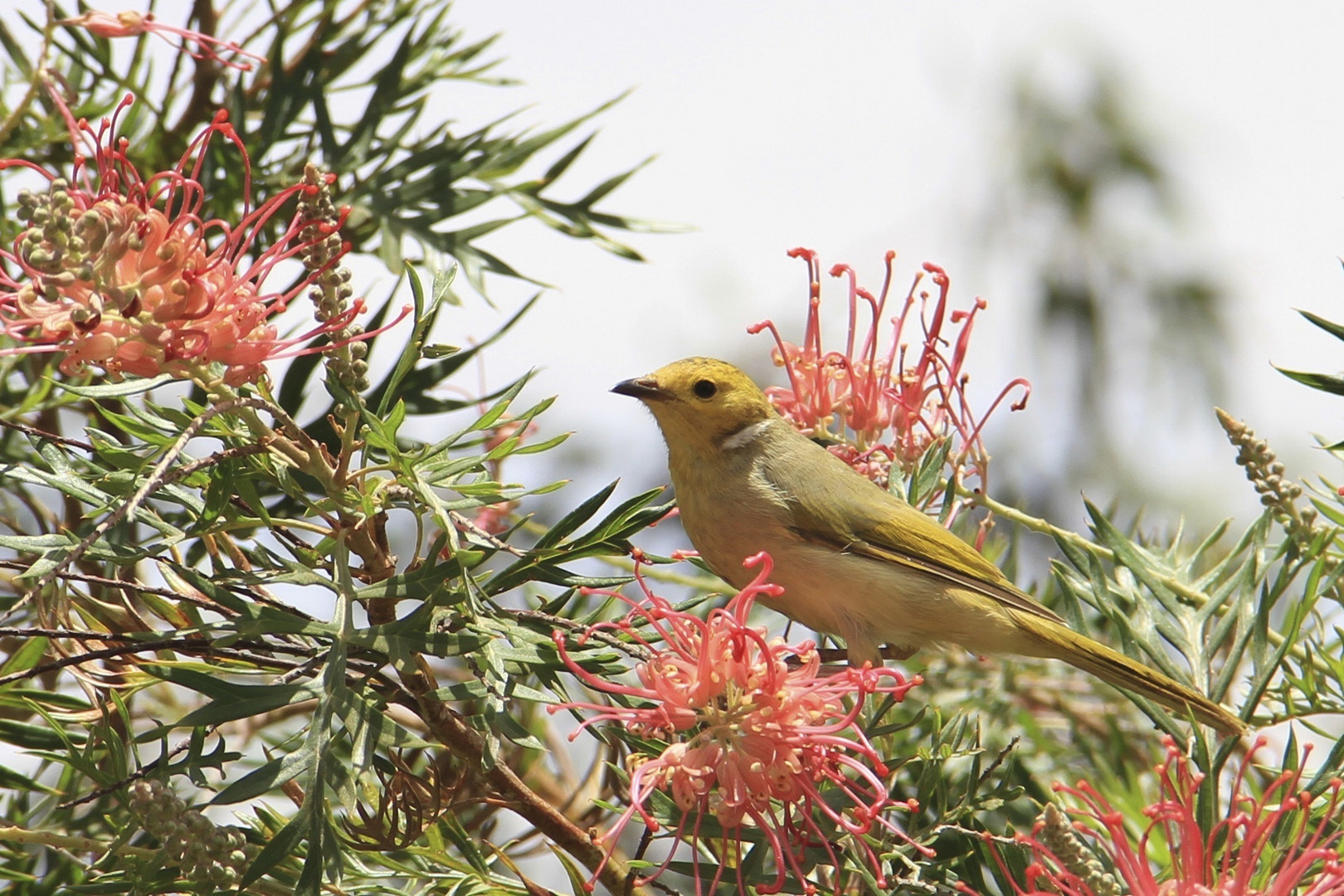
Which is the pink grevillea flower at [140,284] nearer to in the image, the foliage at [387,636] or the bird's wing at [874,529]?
the foliage at [387,636]

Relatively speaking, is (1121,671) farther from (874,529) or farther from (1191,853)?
(1191,853)

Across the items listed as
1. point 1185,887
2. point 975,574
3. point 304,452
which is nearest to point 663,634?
point 304,452

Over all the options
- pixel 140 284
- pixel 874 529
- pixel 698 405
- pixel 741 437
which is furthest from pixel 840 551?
pixel 140 284

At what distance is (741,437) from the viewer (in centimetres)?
382

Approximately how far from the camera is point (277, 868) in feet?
7.24

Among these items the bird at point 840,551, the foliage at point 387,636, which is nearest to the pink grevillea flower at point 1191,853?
the foliage at point 387,636

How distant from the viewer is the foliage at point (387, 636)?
198cm

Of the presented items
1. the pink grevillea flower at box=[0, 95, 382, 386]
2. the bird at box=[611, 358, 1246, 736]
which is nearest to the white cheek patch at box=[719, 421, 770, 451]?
the bird at box=[611, 358, 1246, 736]

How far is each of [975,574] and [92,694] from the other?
7.03 ft

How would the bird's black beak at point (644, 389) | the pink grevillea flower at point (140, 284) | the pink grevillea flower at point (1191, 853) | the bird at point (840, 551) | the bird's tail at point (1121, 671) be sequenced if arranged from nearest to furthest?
the pink grevillea flower at point (140, 284), the pink grevillea flower at point (1191, 853), the bird's tail at point (1121, 671), the bird at point (840, 551), the bird's black beak at point (644, 389)

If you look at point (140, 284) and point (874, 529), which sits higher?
point (140, 284)

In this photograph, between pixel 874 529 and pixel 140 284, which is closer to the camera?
pixel 140 284

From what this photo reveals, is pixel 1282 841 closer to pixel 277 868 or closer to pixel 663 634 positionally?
pixel 663 634

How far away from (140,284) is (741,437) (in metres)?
2.17
